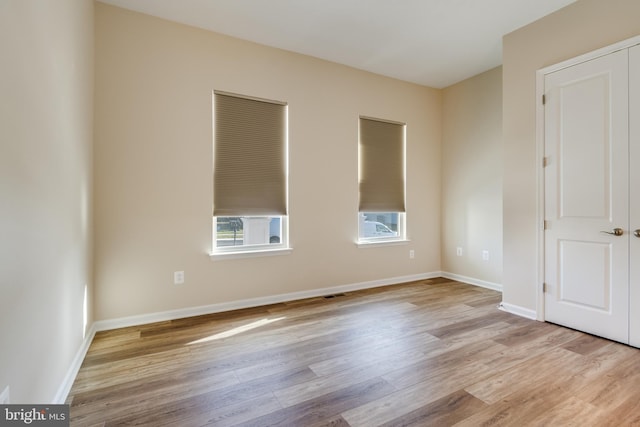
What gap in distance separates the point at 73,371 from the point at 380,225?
3.64m

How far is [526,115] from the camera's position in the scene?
3098mm

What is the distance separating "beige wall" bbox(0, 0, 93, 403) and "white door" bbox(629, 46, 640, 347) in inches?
154

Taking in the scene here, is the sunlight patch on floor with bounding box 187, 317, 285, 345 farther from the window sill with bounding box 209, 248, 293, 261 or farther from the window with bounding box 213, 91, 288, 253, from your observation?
the window with bounding box 213, 91, 288, 253

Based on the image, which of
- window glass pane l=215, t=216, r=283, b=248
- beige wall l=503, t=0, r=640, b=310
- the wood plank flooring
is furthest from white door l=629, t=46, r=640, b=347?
window glass pane l=215, t=216, r=283, b=248

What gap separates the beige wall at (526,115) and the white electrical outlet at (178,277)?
3478 mm

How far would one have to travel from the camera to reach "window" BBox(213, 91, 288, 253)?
10.8 ft

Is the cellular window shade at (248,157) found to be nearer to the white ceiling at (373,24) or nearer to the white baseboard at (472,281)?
the white ceiling at (373,24)

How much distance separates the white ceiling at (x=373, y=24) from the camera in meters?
2.79

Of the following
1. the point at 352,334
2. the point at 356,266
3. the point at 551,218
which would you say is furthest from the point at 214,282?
the point at 551,218

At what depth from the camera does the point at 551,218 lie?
9.58ft

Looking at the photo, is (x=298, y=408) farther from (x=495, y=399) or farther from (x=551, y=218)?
(x=551, y=218)

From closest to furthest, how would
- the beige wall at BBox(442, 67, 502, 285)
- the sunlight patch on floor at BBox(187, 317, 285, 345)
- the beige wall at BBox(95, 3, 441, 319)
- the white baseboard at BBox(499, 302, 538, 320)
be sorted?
the sunlight patch on floor at BBox(187, 317, 285, 345) → the beige wall at BBox(95, 3, 441, 319) → the white baseboard at BBox(499, 302, 538, 320) → the beige wall at BBox(442, 67, 502, 285)

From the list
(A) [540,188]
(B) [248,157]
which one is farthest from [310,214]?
(A) [540,188]

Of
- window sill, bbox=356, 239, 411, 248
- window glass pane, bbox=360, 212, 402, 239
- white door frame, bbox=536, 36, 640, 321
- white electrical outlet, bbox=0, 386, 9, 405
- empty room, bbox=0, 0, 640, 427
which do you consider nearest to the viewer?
white electrical outlet, bbox=0, 386, 9, 405
